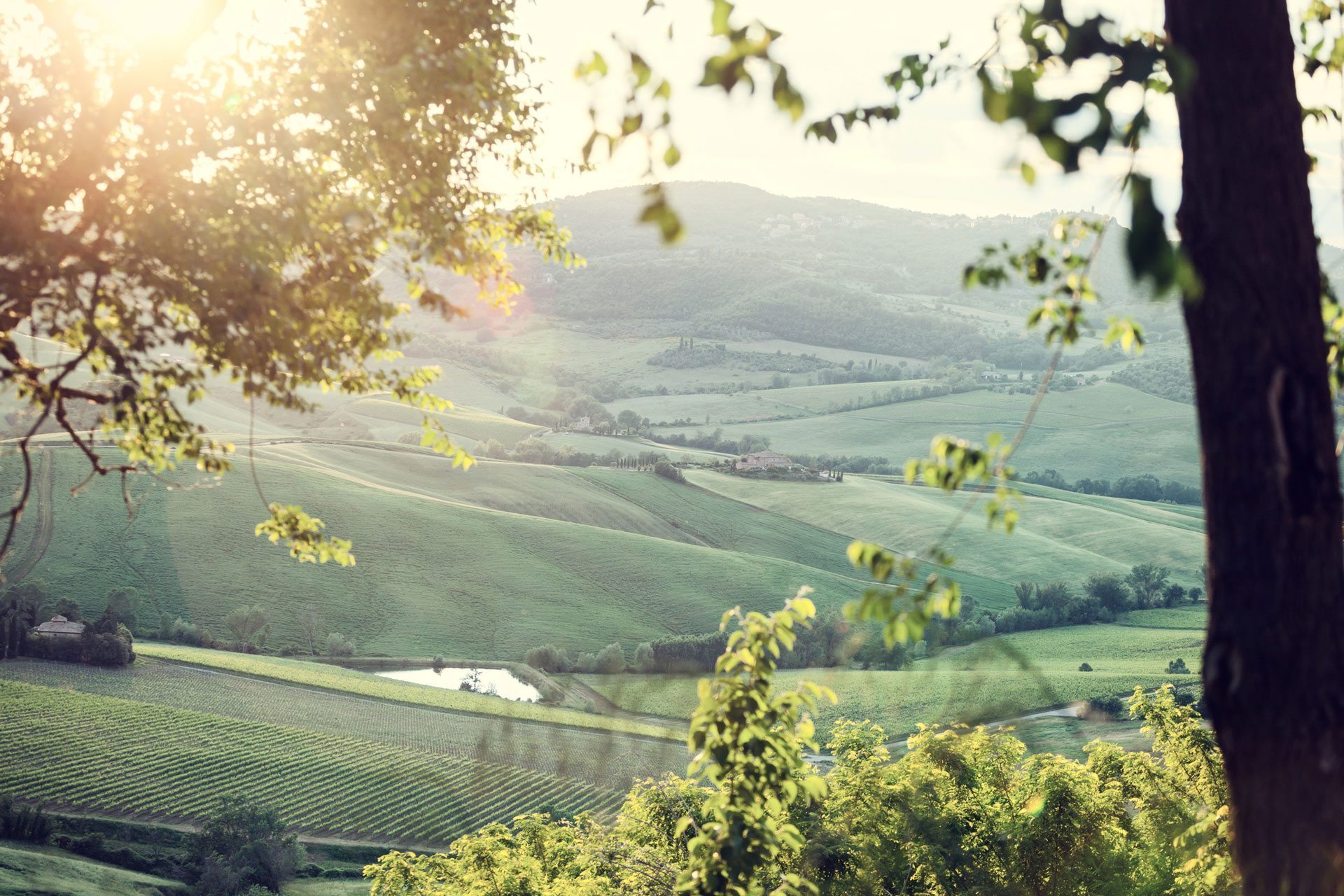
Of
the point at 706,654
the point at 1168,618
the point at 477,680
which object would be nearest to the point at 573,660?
the point at 477,680

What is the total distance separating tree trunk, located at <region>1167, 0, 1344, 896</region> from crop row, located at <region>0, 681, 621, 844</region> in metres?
64.4

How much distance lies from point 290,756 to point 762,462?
304 feet

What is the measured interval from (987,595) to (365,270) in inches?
4145

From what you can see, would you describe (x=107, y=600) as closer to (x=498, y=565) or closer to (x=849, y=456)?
(x=498, y=565)

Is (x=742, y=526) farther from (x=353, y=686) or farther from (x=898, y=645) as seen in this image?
(x=353, y=686)

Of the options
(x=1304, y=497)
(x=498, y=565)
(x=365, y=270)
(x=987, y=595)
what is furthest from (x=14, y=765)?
(x=987, y=595)

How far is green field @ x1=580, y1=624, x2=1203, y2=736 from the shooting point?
74.0 metres

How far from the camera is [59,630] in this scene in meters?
82.4

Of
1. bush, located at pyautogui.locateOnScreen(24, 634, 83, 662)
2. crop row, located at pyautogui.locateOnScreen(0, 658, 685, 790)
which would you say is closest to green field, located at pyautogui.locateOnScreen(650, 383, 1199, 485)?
crop row, located at pyautogui.locateOnScreen(0, 658, 685, 790)

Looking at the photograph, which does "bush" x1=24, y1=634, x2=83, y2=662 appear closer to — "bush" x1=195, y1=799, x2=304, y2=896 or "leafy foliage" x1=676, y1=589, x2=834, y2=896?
"bush" x1=195, y1=799, x2=304, y2=896

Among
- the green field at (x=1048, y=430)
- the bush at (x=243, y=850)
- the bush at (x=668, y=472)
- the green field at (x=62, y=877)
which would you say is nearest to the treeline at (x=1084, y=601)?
the bush at (x=668, y=472)

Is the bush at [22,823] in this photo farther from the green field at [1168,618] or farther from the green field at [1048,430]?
the green field at [1048,430]

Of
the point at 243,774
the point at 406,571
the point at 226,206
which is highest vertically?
the point at 226,206

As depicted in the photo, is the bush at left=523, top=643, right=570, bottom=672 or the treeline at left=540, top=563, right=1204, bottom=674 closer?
the treeline at left=540, top=563, right=1204, bottom=674
